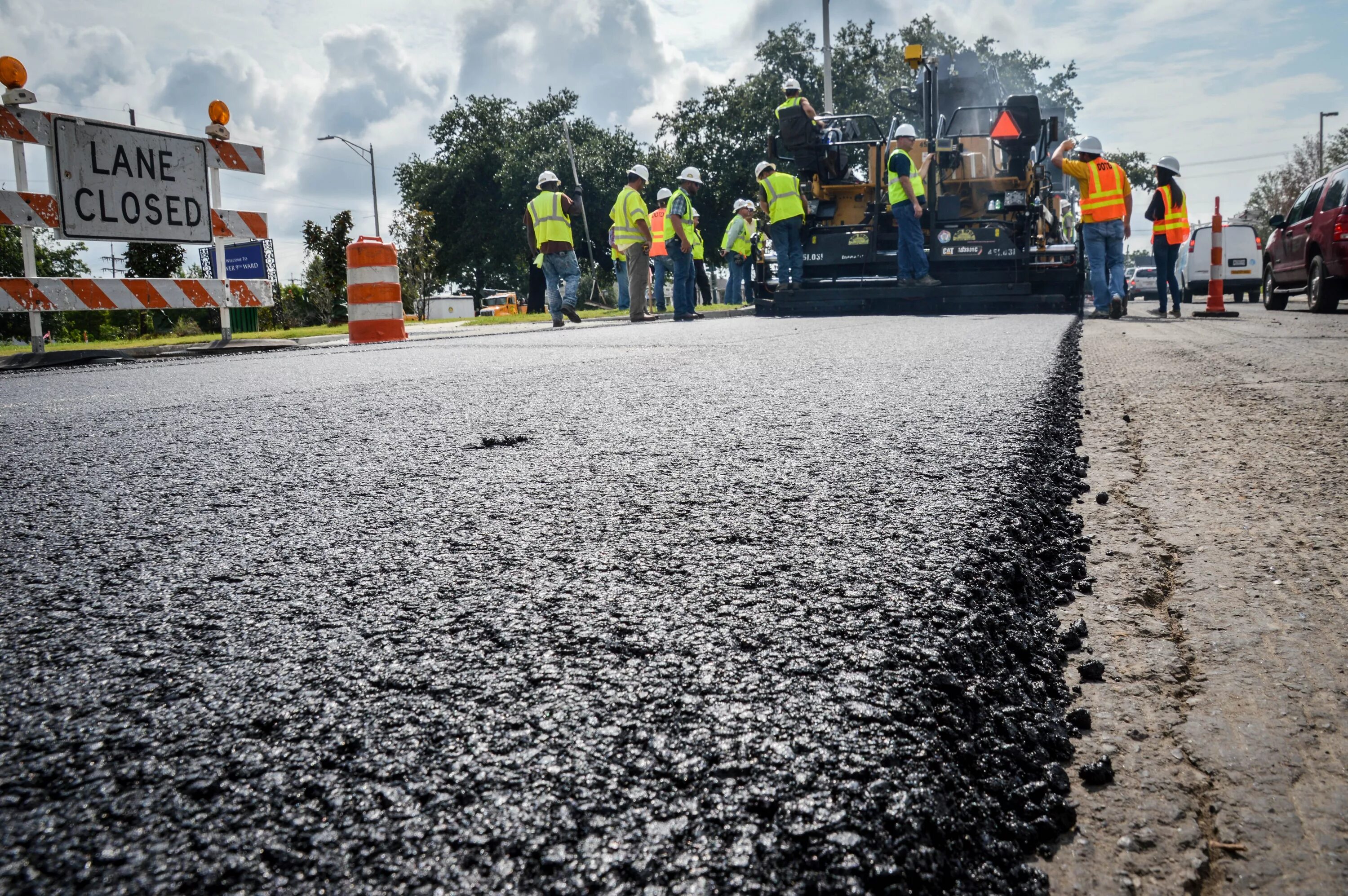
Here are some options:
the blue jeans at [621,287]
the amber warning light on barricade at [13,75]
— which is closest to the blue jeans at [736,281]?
the blue jeans at [621,287]

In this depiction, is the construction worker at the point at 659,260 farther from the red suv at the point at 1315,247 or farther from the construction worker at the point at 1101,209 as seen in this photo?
the red suv at the point at 1315,247

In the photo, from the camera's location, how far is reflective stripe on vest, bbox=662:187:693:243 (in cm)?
1451

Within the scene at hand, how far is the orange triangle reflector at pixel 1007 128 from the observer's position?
42.1 feet

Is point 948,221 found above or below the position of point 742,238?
below

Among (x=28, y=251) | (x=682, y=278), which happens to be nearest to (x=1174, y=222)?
(x=682, y=278)

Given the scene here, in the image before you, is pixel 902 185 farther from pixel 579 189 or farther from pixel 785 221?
pixel 579 189

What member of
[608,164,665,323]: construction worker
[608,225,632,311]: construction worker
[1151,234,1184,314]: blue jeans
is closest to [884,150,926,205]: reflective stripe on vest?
[1151,234,1184,314]: blue jeans

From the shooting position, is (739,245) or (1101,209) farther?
(739,245)

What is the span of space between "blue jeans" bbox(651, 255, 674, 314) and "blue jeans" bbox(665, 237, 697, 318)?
0.93 meters

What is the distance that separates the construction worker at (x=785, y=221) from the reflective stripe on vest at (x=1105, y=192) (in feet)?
12.4

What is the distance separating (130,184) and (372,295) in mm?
2525

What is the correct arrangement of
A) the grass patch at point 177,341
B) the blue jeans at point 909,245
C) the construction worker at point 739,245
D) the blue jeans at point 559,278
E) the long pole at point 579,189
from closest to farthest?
the grass patch at point 177,341
the blue jeans at point 909,245
the blue jeans at point 559,278
the construction worker at point 739,245
the long pole at point 579,189

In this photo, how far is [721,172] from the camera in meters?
41.8

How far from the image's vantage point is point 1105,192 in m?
11.7
